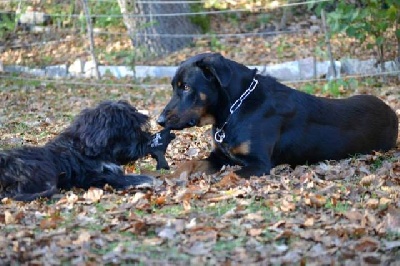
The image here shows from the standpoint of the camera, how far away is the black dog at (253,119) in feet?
27.1

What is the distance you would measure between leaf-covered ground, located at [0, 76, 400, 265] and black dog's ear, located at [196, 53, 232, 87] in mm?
994

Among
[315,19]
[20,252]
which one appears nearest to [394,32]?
[315,19]

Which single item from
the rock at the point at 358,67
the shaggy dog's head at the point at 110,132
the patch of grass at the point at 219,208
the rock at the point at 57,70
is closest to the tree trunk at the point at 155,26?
the rock at the point at 57,70

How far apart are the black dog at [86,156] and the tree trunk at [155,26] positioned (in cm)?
977

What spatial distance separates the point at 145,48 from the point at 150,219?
1238 centimetres

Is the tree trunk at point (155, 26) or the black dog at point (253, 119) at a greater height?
the tree trunk at point (155, 26)

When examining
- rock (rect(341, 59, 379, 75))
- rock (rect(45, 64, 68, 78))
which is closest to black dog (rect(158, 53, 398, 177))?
rock (rect(341, 59, 379, 75))

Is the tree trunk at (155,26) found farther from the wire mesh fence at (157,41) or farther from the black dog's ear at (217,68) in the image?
the black dog's ear at (217,68)

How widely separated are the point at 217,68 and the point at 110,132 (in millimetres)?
1308

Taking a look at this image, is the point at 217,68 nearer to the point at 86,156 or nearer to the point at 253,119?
the point at 253,119

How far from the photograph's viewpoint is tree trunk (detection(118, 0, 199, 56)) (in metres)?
18.0

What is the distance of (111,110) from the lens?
785 centimetres

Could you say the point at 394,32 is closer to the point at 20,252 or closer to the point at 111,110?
the point at 111,110

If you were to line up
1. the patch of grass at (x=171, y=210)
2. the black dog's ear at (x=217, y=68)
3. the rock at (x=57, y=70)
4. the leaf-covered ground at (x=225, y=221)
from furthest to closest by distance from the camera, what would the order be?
the rock at (x=57, y=70) < the black dog's ear at (x=217, y=68) < the patch of grass at (x=171, y=210) < the leaf-covered ground at (x=225, y=221)
